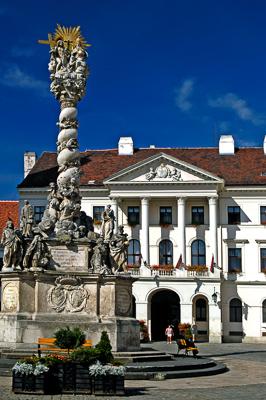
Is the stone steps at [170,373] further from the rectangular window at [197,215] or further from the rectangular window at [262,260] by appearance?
the rectangular window at [197,215]

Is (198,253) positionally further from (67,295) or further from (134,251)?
(67,295)

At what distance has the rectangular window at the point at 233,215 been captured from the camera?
57719 mm

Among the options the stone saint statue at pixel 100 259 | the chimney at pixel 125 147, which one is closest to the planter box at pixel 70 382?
the stone saint statue at pixel 100 259

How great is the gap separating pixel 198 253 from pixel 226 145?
36.7 feet

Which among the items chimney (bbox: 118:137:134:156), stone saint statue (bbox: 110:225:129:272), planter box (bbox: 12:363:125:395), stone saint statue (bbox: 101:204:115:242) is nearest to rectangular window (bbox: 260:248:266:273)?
chimney (bbox: 118:137:134:156)

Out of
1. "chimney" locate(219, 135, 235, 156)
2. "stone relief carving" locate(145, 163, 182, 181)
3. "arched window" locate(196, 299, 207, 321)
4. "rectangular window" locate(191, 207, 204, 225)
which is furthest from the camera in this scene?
"chimney" locate(219, 135, 235, 156)

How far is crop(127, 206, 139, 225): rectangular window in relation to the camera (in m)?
57.7

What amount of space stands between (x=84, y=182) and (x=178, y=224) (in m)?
8.62

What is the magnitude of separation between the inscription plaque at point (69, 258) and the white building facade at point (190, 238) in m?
32.3

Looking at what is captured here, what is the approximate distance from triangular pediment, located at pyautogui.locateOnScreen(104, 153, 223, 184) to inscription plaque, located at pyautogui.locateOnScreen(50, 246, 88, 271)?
33642 millimetres

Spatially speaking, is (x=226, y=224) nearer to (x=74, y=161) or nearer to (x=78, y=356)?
(x=74, y=161)

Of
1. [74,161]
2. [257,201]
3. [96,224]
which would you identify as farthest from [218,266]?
[74,161]

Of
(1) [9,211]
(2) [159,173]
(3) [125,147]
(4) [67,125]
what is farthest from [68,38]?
(1) [9,211]

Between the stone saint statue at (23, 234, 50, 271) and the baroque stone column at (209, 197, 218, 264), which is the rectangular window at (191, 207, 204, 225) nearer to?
the baroque stone column at (209, 197, 218, 264)
